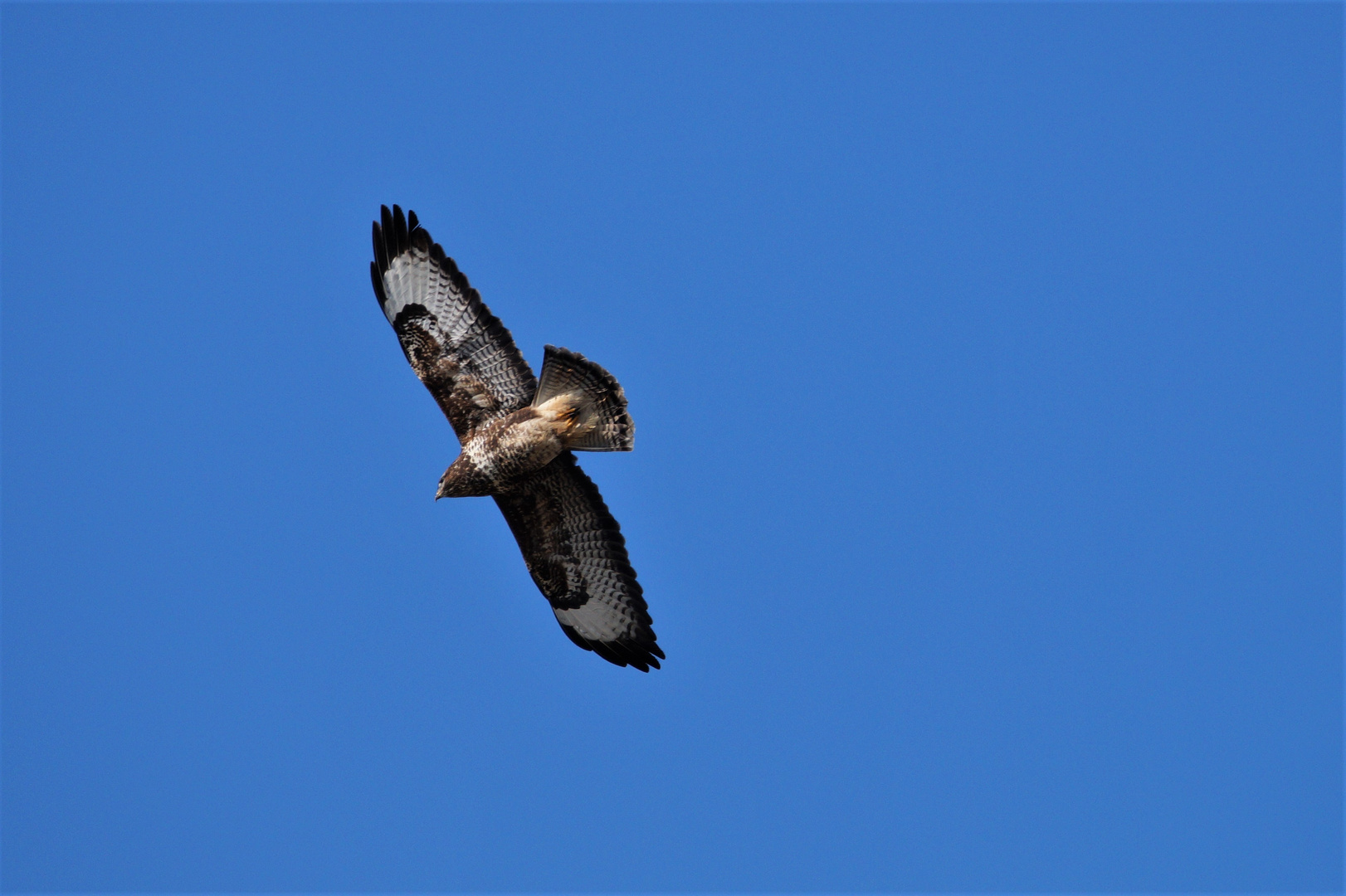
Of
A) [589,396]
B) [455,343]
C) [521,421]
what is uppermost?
[455,343]

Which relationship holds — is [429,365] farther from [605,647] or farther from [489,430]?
[605,647]

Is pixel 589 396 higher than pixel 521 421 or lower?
higher

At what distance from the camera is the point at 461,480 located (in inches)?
438

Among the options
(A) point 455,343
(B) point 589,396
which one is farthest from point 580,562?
(A) point 455,343

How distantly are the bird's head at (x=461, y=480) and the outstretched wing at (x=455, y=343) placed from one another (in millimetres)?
337

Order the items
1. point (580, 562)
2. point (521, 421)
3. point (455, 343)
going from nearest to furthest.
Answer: point (521, 421) < point (455, 343) < point (580, 562)

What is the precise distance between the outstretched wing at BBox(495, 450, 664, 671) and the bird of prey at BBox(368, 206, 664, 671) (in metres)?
0.01

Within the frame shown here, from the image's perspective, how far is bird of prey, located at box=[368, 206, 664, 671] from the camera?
1102 cm

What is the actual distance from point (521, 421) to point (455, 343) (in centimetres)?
88

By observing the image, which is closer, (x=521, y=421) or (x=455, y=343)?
(x=521, y=421)

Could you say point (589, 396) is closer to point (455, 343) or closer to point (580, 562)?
point (455, 343)

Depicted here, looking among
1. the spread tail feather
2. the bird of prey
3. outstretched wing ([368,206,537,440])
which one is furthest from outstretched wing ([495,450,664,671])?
outstretched wing ([368,206,537,440])

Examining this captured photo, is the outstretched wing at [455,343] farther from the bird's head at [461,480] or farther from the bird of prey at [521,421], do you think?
the bird's head at [461,480]

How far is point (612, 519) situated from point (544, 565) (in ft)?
2.43
